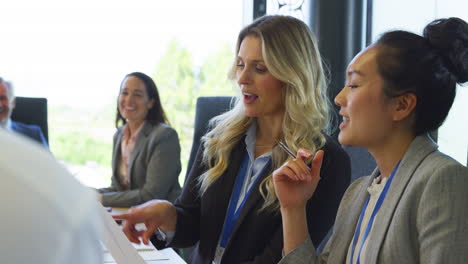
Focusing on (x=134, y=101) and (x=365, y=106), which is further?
(x=134, y=101)

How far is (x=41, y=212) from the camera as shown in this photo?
0.99 feet

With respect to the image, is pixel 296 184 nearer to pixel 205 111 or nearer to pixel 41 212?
pixel 41 212

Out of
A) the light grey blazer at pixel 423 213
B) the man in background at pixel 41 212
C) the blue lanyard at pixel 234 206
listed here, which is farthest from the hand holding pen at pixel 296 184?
the man in background at pixel 41 212

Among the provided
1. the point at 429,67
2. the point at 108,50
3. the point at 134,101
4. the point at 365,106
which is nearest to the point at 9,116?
the point at 134,101

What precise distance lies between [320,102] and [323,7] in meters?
1.50

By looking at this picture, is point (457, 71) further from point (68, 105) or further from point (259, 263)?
point (68, 105)

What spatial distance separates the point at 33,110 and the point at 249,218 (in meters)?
2.16

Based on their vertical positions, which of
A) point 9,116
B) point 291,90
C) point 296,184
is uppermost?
point 291,90

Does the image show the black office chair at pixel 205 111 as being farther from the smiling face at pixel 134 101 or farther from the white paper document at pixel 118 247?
the white paper document at pixel 118 247

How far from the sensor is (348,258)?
132cm

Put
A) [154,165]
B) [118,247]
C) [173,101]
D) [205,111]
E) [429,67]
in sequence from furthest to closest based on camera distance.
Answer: [173,101] < [154,165] < [205,111] < [429,67] < [118,247]

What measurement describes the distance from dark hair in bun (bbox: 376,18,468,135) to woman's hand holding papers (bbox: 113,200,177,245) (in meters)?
0.76

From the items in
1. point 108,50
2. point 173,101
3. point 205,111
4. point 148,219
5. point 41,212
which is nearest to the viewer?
point 41,212

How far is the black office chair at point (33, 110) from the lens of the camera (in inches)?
135
